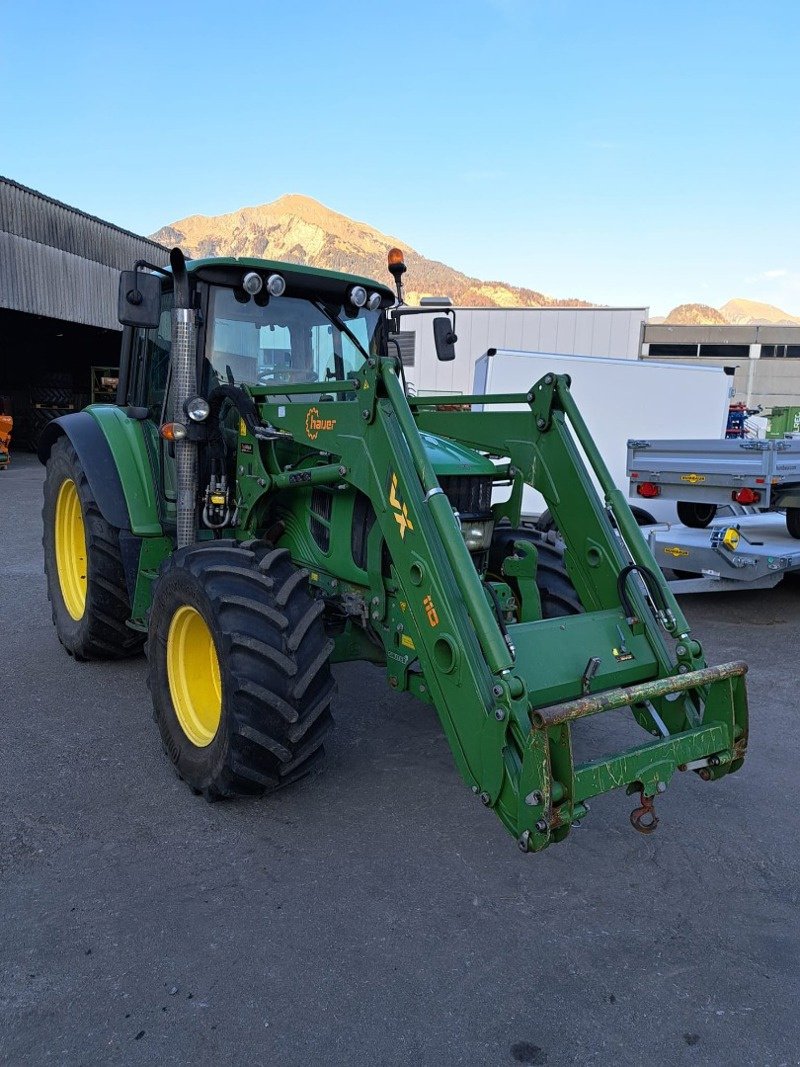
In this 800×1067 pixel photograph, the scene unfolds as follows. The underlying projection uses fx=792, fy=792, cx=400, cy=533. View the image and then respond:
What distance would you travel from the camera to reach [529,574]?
3656mm

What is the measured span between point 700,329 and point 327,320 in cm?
4362

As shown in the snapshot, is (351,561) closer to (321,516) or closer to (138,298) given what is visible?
(321,516)

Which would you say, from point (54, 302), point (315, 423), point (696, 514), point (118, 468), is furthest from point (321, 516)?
point (54, 302)

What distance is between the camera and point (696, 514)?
27.7 feet

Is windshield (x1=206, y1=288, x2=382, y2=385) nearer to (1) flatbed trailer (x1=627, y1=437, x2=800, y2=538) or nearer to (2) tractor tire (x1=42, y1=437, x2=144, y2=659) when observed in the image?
(2) tractor tire (x1=42, y1=437, x2=144, y2=659)

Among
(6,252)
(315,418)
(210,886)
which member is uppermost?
(6,252)

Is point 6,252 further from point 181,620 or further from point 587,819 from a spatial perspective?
point 587,819

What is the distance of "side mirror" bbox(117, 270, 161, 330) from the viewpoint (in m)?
3.65

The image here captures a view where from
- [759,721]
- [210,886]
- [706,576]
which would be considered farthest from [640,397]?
[210,886]

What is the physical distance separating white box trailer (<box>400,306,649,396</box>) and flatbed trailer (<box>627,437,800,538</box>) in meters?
11.8

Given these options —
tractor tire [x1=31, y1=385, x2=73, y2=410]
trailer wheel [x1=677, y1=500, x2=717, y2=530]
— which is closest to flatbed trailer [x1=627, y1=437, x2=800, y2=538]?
trailer wheel [x1=677, y1=500, x2=717, y2=530]

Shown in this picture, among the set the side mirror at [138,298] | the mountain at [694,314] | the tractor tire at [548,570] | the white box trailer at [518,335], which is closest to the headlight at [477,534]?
the tractor tire at [548,570]

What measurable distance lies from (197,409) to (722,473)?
16.4 feet

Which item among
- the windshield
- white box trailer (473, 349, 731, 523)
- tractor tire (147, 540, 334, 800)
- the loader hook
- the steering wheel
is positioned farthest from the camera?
white box trailer (473, 349, 731, 523)
